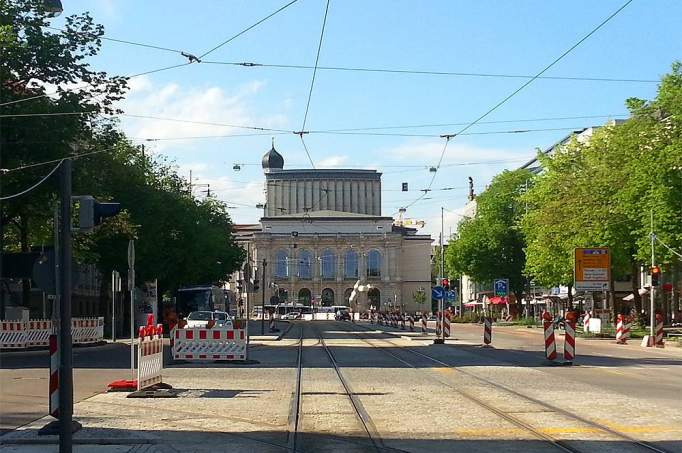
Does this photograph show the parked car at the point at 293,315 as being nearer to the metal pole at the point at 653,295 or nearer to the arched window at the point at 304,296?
the arched window at the point at 304,296

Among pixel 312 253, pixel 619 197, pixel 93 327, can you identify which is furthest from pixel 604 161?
pixel 312 253

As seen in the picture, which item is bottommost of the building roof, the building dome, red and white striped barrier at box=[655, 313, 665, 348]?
red and white striped barrier at box=[655, 313, 665, 348]

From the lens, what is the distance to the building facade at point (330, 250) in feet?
493

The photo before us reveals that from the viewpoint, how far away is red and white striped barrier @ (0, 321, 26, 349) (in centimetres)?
3619

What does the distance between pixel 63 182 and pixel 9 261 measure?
1169 inches

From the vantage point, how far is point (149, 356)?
1852 centimetres

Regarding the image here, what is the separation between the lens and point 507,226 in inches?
3533

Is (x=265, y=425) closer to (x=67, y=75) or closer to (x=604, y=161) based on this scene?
(x=67, y=75)

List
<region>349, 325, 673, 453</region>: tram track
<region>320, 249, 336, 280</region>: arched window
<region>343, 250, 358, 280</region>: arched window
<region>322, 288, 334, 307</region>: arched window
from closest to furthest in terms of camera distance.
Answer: <region>349, 325, 673, 453</region>: tram track, <region>320, 249, 336, 280</region>: arched window, <region>322, 288, 334, 307</region>: arched window, <region>343, 250, 358, 280</region>: arched window

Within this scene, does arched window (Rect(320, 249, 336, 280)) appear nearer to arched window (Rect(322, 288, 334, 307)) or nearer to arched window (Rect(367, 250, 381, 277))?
arched window (Rect(322, 288, 334, 307))

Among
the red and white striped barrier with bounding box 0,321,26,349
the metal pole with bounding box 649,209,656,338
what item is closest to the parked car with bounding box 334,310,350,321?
the metal pole with bounding box 649,209,656,338

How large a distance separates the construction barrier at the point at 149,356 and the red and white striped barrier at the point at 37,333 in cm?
1919

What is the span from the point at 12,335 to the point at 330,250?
386 ft

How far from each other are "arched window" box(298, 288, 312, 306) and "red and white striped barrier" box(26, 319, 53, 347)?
11571 cm
